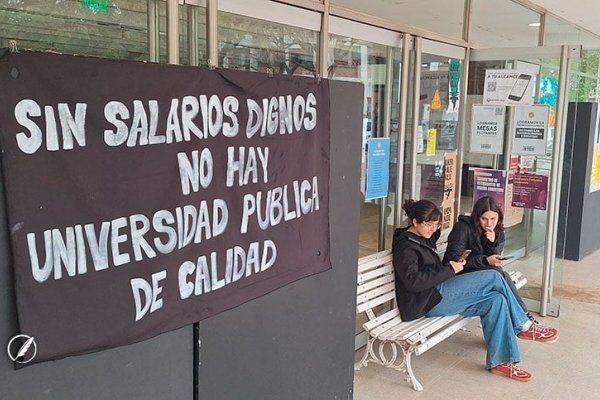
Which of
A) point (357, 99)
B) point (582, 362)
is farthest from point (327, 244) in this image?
point (582, 362)

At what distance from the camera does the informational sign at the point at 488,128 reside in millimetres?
4949

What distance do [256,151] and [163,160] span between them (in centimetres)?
46

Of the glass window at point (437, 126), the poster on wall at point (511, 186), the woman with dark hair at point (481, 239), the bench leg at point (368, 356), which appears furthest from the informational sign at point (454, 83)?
the bench leg at point (368, 356)

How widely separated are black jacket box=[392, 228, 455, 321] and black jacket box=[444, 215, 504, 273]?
316mm

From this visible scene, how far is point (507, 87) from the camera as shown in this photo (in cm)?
482

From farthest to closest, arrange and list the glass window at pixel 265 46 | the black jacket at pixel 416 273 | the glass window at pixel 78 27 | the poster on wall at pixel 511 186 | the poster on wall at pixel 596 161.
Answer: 1. the poster on wall at pixel 596 161
2. the poster on wall at pixel 511 186
3. the black jacket at pixel 416 273
4. the glass window at pixel 265 46
5. the glass window at pixel 78 27

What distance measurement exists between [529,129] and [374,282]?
6.38ft

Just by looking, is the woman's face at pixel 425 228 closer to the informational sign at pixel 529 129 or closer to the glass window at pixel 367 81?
the glass window at pixel 367 81

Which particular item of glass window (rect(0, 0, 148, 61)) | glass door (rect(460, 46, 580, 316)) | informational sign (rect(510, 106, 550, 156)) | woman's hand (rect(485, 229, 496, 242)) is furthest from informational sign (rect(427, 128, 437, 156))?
glass window (rect(0, 0, 148, 61))

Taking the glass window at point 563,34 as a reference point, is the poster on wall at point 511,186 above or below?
below

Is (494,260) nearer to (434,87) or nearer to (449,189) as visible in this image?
(449,189)

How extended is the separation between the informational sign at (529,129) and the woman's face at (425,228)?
1475mm

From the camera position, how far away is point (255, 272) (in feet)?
7.91

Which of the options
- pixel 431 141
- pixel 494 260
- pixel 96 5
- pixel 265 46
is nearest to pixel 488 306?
pixel 494 260
